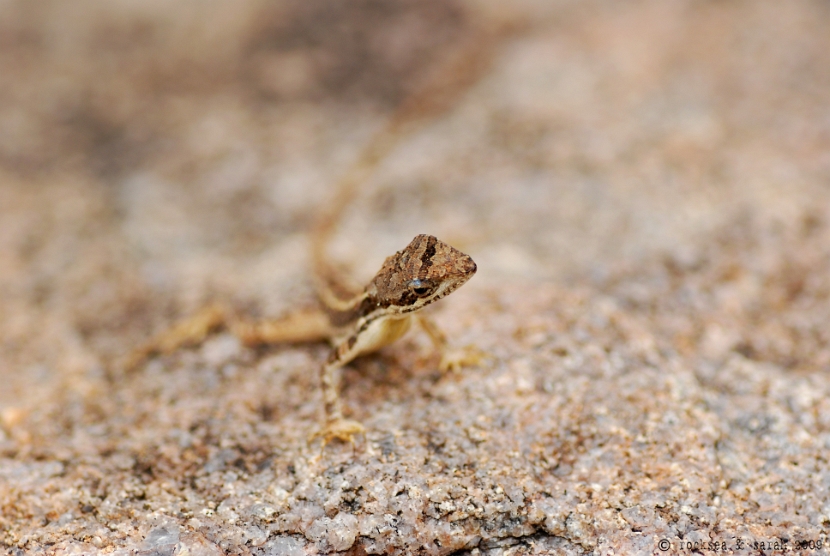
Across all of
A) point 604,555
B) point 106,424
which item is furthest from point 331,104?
point 604,555

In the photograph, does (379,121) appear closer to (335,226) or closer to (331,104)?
(331,104)

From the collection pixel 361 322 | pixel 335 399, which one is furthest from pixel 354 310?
pixel 335 399

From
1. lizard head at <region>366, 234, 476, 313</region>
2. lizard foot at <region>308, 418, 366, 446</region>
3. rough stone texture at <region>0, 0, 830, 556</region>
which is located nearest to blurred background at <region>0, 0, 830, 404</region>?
rough stone texture at <region>0, 0, 830, 556</region>

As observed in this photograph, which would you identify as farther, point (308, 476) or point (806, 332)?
point (806, 332)

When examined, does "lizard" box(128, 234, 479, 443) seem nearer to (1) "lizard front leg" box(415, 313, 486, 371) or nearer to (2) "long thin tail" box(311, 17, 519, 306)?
(1) "lizard front leg" box(415, 313, 486, 371)

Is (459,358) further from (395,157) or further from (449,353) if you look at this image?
(395,157)
